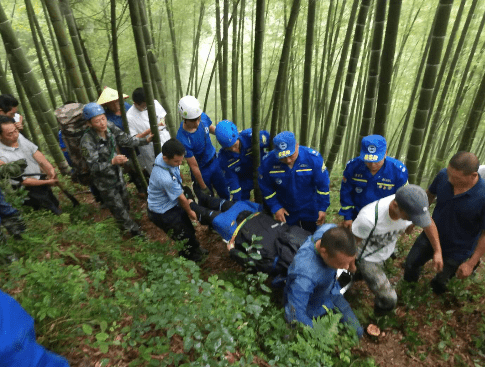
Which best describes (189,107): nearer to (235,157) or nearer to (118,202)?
(235,157)

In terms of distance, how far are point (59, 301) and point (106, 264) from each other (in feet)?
3.16

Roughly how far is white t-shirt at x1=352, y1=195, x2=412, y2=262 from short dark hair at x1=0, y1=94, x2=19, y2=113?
13.4 feet

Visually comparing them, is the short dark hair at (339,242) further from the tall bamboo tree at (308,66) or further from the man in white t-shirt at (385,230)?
the tall bamboo tree at (308,66)

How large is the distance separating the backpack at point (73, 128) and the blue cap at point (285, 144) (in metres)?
2.20

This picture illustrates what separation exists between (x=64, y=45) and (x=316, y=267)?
11.2 ft

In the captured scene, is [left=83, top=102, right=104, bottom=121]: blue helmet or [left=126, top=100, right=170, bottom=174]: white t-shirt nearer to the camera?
[left=83, top=102, right=104, bottom=121]: blue helmet

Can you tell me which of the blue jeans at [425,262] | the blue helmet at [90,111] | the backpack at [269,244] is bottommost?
the blue jeans at [425,262]

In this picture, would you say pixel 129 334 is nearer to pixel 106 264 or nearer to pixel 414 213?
pixel 106 264

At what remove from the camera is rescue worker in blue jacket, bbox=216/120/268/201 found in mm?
3416

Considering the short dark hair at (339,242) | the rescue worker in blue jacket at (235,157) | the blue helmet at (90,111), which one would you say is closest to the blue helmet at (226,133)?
the rescue worker in blue jacket at (235,157)

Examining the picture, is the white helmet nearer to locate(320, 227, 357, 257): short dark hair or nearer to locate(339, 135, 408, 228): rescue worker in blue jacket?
locate(339, 135, 408, 228): rescue worker in blue jacket

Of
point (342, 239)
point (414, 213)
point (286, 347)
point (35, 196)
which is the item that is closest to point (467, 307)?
point (414, 213)

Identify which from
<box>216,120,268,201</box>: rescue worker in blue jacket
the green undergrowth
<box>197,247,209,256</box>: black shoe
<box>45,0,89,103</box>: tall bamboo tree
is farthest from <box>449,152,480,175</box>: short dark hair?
<box>45,0,89,103</box>: tall bamboo tree

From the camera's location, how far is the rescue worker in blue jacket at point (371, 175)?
2.65m
